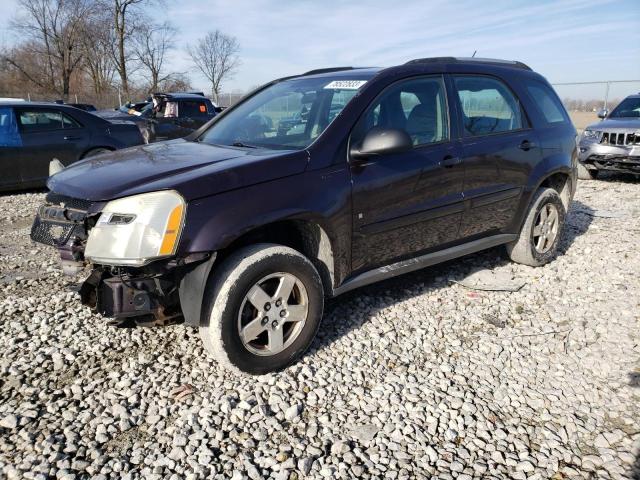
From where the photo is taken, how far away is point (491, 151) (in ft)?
13.2

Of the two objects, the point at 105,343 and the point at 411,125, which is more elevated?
the point at 411,125

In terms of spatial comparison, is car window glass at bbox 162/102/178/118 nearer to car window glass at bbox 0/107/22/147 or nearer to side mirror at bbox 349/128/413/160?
car window glass at bbox 0/107/22/147

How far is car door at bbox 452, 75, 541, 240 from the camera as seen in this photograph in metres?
3.92

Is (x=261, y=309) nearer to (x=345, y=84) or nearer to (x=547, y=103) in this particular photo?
(x=345, y=84)

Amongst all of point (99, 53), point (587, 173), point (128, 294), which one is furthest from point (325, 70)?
point (99, 53)

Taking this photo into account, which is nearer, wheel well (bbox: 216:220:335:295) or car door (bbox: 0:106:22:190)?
wheel well (bbox: 216:220:335:295)

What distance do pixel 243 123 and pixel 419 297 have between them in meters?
2.05

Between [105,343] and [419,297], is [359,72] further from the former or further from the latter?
[105,343]

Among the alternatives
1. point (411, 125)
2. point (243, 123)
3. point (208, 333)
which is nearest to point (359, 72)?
point (411, 125)

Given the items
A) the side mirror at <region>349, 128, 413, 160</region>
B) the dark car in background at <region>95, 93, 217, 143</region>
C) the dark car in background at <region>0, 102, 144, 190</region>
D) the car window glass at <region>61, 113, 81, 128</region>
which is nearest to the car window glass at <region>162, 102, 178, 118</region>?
the dark car in background at <region>95, 93, 217, 143</region>

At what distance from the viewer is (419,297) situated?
4.15m

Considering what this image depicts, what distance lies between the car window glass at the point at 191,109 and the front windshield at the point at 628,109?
961 centimetres

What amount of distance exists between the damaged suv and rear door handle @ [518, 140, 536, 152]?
19mm

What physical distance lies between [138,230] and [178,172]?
45 centimetres
